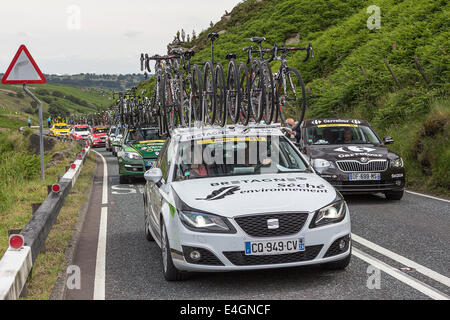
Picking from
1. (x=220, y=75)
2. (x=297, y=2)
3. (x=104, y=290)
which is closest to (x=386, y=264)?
(x=104, y=290)

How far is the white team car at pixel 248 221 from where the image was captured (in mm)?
5688

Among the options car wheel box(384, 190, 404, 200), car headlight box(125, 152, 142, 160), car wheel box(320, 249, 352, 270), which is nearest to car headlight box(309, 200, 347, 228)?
car wheel box(320, 249, 352, 270)

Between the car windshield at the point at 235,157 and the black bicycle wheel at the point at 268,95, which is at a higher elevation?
the black bicycle wheel at the point at 268,95

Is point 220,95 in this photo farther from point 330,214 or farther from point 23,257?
point 23,257

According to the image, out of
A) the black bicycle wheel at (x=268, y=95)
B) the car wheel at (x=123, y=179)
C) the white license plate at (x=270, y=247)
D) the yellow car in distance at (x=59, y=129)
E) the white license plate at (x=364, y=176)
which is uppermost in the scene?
the black bicycle wheel at (x=268, y=95)

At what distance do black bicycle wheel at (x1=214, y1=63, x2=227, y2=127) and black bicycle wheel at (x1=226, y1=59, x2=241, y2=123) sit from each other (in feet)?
0.41

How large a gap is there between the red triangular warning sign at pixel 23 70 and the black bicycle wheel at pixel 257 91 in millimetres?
4681

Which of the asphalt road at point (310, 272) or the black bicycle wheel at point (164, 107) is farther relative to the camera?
the black bicycle wheel at point (164, 107)

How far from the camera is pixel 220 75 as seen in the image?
1034 cm

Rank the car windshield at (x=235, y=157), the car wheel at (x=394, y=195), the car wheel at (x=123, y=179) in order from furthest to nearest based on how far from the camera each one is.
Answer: the car wheel at (x=123, y=179) → the car wheel at (x=394, y=195) → the car windshield at (x=235, y=157)

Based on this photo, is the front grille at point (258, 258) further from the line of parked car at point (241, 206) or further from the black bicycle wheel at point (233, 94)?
the black bicycle wheel at point (233, 94)

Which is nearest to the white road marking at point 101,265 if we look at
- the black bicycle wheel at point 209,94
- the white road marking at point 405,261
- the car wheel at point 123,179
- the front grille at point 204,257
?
the front grille at point 204,257

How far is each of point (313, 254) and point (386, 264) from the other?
1.25 m

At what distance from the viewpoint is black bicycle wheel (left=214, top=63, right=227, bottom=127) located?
392 inches
